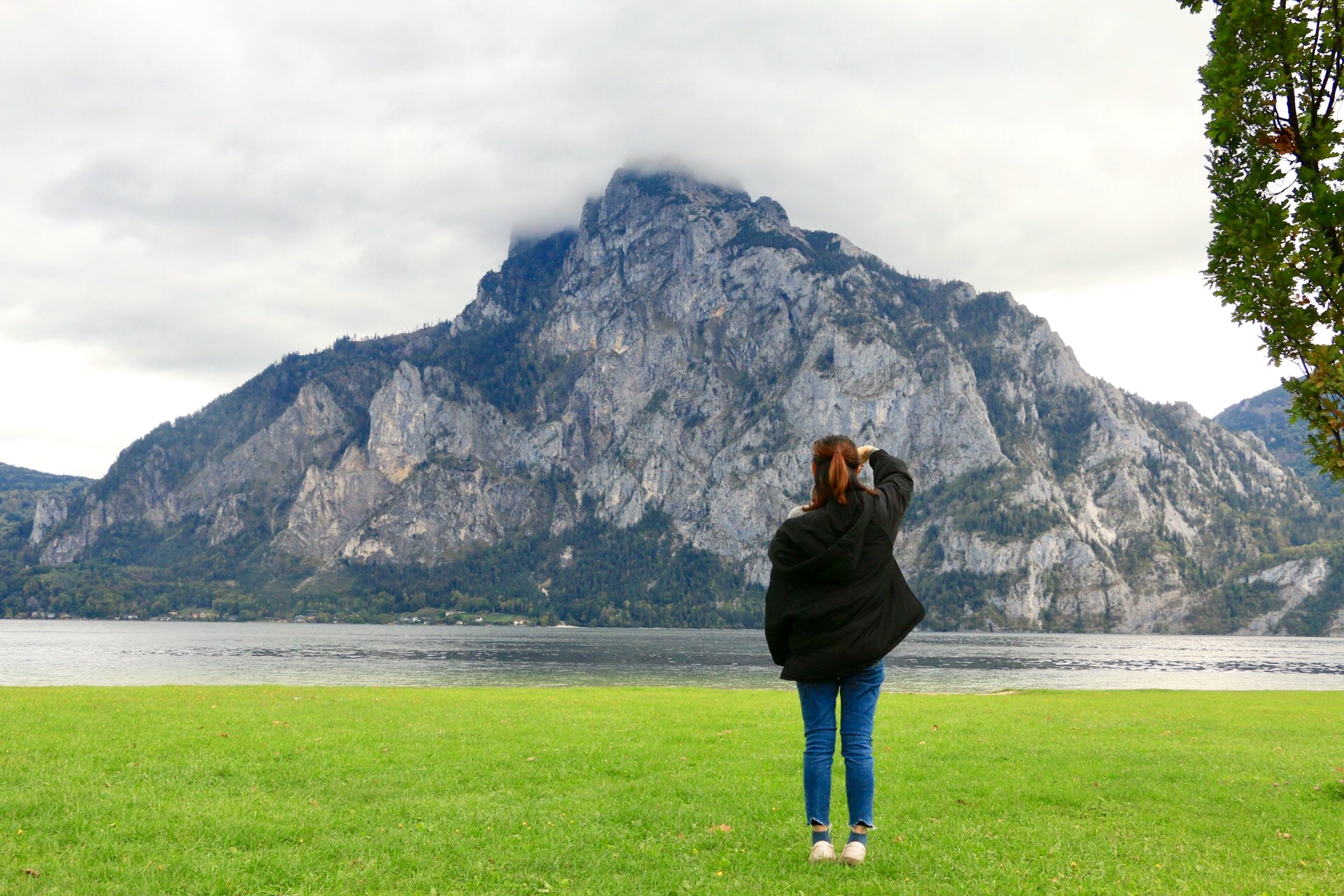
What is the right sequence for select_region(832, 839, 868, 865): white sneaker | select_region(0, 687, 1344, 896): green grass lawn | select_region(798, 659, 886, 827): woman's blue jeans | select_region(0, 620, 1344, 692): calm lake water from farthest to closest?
1. select_region(0, 620, 1344, 692): calm lake water
2. select_region(832, 839, 868, 865): white sneaker
3. select_region(798, 659, 886, 827): woman's blue jeans
4. select_region(0, 687, 1344, 896): green grass lawn

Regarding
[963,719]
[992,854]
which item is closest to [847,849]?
[992,854]

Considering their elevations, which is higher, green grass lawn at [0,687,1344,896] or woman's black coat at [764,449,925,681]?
woman's black coat at [764,449,925,681]

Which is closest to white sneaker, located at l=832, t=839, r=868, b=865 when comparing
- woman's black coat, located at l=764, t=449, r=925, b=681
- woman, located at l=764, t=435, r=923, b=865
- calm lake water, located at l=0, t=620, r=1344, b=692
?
woman, located at l=764, t=435, r=923, b=865

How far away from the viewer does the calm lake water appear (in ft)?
210

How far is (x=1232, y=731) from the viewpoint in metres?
22.1

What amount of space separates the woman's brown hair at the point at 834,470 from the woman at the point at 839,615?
0.01 m

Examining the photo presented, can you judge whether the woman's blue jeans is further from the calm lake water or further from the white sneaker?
the calm lake water

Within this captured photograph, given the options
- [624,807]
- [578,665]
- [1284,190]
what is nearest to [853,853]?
[624,807]

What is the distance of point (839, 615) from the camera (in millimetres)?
8195

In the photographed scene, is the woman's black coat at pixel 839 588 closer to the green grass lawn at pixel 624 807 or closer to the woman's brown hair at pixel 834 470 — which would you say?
the woman's brown hair at pixel 834 470

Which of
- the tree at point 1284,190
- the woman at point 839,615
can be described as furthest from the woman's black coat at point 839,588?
the tree at point 1284,190

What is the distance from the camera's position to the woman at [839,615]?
814 cm

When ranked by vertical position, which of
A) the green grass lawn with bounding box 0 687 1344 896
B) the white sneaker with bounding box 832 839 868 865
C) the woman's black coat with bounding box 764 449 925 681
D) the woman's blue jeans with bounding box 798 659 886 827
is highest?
the woman's black coat with bounding box 764 449 925 681

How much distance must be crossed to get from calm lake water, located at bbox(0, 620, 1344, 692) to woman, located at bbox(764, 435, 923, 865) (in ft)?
160
